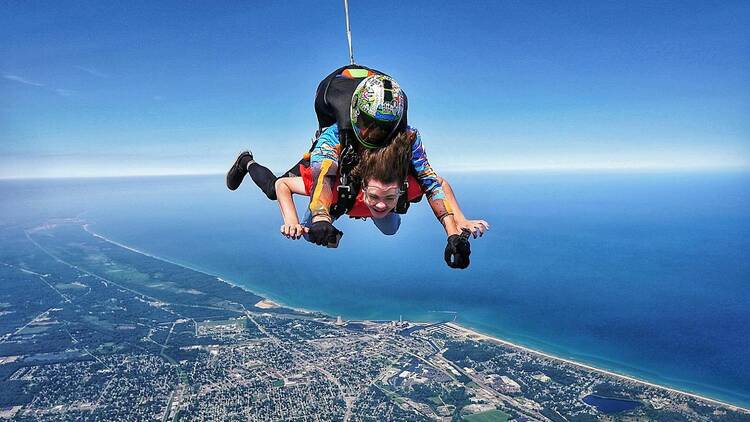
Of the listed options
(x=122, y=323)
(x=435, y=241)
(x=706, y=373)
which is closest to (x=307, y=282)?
(x=122, y=323)

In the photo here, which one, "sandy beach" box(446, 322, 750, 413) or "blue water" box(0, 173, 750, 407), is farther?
"blue water" box(0, 173, 750, 407)

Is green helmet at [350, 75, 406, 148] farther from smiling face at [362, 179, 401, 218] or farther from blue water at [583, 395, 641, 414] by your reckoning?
blue water at [583, 395, 641, 414]

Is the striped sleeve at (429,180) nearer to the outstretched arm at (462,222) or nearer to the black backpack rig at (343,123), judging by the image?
the outstretched arm at (462,222)

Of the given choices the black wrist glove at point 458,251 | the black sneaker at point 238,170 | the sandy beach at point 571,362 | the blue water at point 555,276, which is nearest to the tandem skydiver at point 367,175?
→ the black wrist glove at point 458,251

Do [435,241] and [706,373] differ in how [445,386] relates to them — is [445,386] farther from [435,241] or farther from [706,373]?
[435,241]

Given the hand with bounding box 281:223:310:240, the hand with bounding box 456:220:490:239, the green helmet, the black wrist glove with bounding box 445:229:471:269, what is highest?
the green helmet

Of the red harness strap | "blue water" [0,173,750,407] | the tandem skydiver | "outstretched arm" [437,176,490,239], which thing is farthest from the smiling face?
"blue water" [0,173,750,407]

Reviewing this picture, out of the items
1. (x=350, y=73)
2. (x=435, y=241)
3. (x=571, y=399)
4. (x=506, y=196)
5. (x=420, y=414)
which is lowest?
(x=420, y=414)

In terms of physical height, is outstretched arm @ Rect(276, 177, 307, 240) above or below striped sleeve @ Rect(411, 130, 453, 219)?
below
